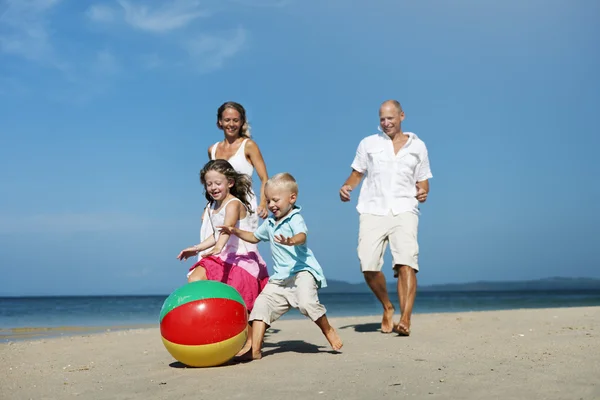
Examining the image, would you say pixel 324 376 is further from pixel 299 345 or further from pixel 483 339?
pixel 483 339

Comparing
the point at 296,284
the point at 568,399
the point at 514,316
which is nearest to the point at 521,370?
the point at 568,399

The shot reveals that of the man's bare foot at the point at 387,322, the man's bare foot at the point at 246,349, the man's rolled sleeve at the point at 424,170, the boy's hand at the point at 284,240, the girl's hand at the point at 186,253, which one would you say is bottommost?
the man's bare foot at the point at 246,349

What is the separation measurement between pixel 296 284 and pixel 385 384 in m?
1.75

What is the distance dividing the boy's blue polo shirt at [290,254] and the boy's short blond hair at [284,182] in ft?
0.65

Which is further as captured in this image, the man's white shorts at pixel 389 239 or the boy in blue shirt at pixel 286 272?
the man's white shorts at pixel 389 239

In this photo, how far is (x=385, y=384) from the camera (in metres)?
4.32

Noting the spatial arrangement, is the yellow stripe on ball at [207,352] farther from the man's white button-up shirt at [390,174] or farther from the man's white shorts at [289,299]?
the man's white button-up shirt at [390,174]

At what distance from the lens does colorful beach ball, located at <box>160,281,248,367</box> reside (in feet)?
17.1

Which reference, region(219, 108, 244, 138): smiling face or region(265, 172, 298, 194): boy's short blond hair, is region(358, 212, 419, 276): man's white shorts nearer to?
region(219, 108, 244, 138): smiling face

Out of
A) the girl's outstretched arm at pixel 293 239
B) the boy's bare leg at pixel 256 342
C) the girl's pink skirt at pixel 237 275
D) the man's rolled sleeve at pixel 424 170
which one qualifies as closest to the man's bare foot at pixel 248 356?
the boy's bare leg at pixel 256 342

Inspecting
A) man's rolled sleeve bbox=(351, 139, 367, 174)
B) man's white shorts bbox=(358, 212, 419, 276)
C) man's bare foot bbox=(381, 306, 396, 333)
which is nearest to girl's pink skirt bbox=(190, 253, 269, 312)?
man's white shorts bbox=(358, 212, 419, 276)

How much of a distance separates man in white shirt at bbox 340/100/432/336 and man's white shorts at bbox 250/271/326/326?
1.82 metres

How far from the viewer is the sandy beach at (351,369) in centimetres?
416

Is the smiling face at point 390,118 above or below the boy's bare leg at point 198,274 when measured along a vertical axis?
above
